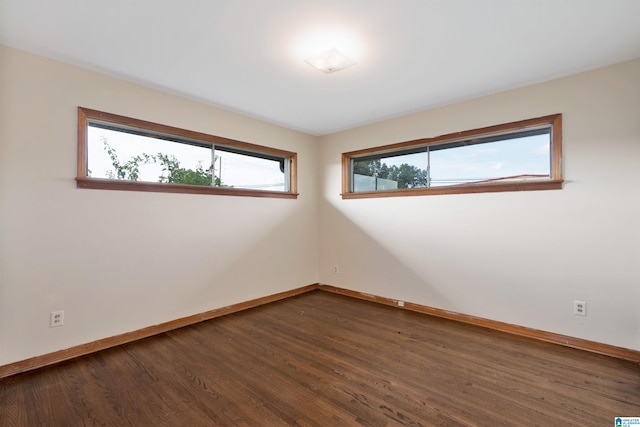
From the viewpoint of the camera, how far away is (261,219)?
156 inches

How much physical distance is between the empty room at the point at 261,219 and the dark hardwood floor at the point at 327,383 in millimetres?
19

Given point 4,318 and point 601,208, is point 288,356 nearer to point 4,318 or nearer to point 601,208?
point 4,318

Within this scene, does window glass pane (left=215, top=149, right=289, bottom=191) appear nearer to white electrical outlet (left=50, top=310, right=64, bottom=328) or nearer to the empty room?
the empty room

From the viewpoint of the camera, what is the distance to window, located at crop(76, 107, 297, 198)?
2.64 meters

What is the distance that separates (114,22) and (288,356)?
9.24ft

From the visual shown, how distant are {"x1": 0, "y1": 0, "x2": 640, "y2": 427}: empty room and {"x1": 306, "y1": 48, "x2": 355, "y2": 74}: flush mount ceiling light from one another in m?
0.02

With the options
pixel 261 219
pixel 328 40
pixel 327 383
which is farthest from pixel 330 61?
pixel 327 383

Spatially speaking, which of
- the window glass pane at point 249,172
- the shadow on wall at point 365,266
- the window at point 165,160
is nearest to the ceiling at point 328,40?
the window at point 165,160

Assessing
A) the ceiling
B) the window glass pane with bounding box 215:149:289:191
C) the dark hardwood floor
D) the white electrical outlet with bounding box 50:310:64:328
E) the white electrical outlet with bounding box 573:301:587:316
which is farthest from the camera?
the window glass pane with bounding box 215:149:289:191

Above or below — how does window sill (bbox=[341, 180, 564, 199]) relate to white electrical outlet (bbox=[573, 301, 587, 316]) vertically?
above

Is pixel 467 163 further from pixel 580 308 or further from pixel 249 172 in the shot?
pixel 249 172

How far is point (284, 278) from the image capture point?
Result: 4.27m

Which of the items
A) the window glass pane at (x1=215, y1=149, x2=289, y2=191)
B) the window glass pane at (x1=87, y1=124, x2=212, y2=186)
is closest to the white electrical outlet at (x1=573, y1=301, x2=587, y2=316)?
the window glass pane at (x1=215, y1=149, x2=289, y2=191)

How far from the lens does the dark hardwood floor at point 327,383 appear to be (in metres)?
1.74
